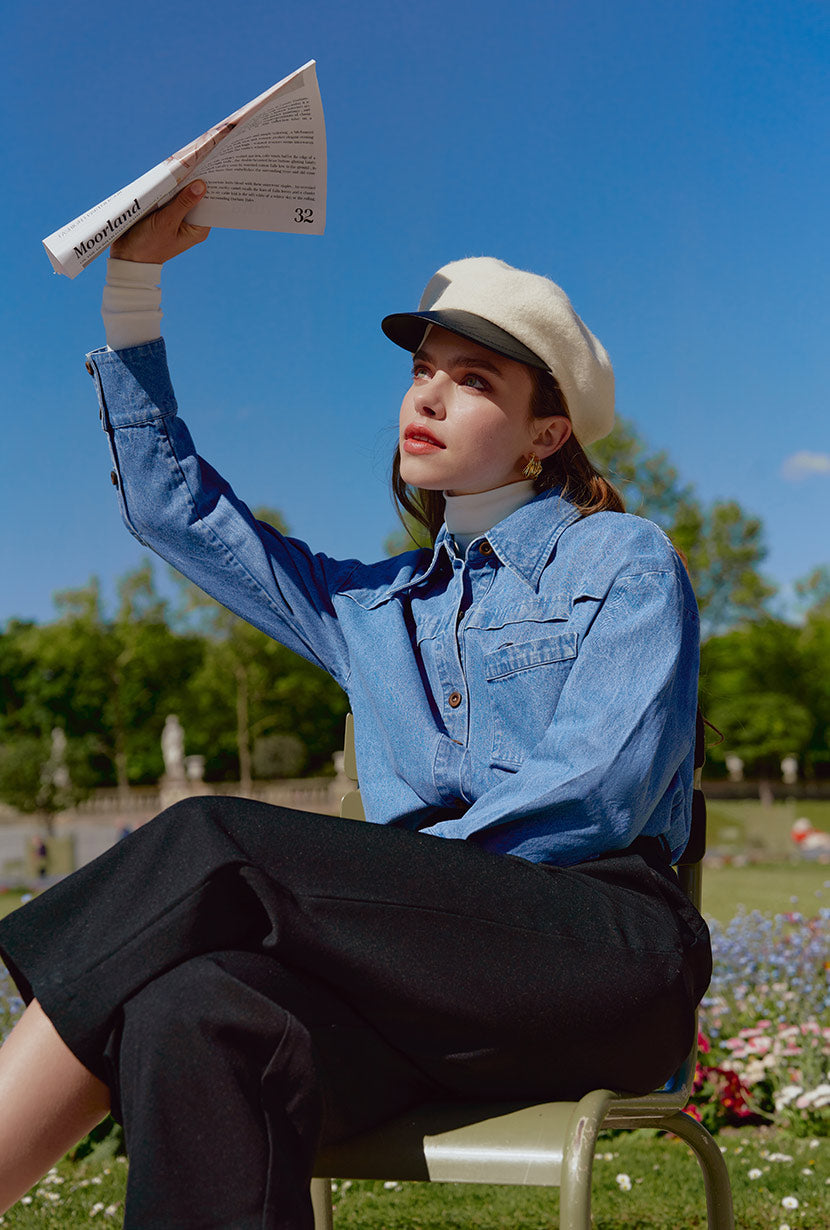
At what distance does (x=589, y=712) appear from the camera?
176 cm

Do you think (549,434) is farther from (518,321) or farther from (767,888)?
(767,888)

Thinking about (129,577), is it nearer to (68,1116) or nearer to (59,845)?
(59,845)

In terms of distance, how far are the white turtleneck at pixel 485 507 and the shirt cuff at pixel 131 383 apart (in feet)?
1.80

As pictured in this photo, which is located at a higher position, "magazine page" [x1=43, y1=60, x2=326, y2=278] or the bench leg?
"magazine page" [x1=43, y1=60, x2=326, y2=278]

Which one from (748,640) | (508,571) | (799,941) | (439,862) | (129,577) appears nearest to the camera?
(439,862)

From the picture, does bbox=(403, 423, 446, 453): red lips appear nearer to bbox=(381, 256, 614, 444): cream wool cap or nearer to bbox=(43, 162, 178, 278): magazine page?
bbox=(381, 256, 614, 444): cream wool cap

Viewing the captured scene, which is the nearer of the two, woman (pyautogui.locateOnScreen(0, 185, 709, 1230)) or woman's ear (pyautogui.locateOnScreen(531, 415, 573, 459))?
woman (pyautogui.locateOnScreen(0, 185, 709, 1230))

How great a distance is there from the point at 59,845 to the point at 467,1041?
18342 mm

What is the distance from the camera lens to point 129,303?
2.19m

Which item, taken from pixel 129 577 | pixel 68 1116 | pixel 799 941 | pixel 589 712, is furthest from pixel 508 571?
pixel 129 577

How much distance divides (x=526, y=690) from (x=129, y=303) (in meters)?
0.94

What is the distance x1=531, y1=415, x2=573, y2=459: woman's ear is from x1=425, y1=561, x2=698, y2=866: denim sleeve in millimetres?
484

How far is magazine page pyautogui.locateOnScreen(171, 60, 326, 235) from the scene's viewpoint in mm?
2117

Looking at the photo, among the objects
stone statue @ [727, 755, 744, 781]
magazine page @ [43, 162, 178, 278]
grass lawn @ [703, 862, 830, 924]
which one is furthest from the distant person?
stone statue @ [727, 755, 744, 781]
